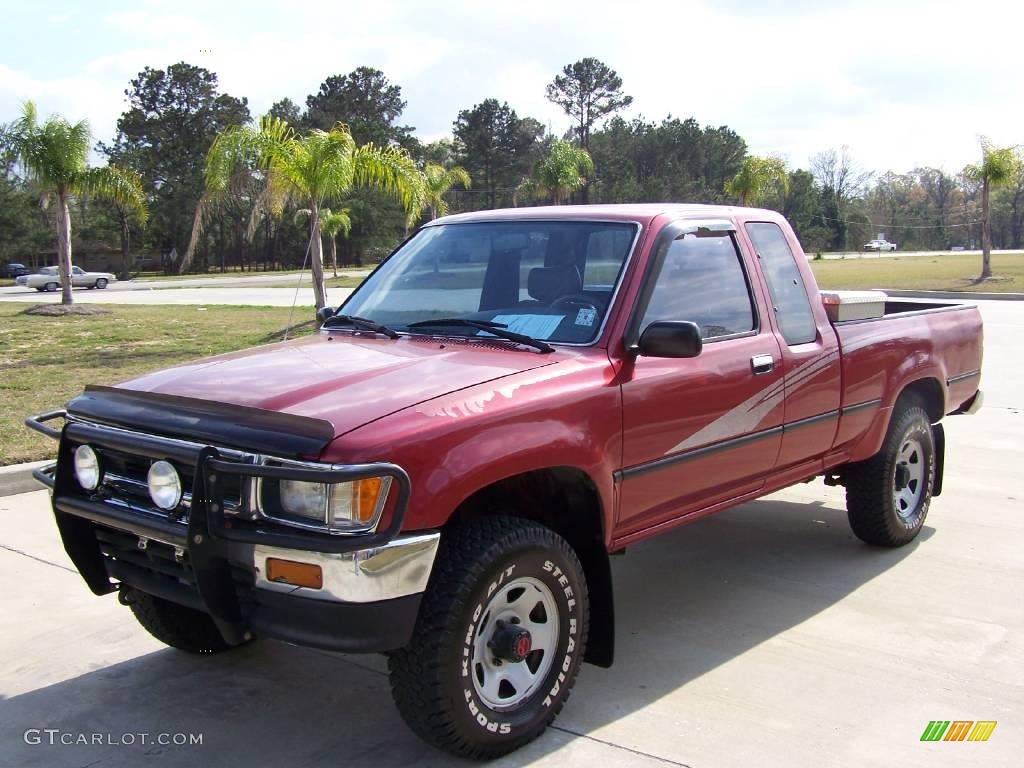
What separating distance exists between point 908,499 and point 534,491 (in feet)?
10.0

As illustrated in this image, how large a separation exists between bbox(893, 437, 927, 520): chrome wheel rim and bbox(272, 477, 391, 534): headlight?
146 inches

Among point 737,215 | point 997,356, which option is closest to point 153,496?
point 737,215

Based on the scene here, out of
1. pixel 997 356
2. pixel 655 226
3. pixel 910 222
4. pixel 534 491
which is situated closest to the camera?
pixel 534 491

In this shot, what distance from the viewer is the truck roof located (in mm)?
4434

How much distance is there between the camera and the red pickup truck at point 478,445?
3.05 meters

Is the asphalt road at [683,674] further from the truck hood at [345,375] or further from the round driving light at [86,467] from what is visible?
the truck hood at [345,375]

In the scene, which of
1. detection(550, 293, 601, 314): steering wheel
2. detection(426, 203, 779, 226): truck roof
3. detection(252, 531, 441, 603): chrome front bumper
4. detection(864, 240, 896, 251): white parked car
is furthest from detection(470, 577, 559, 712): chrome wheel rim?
detection(864, 240, 896, 251): white parked car

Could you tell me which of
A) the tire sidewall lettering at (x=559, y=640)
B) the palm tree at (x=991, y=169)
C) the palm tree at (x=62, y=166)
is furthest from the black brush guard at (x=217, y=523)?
the palm tree at (x=991, y=169)

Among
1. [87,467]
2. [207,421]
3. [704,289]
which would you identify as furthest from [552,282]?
[87,467]

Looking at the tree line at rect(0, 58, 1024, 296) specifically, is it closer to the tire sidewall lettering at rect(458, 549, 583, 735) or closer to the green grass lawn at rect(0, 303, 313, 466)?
the green grass lawn at rect(0, 303, 313, 466)

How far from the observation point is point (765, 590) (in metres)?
Answer: 5.15

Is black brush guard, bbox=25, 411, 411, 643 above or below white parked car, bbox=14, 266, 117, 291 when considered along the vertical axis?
below

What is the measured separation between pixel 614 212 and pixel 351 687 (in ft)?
7.58

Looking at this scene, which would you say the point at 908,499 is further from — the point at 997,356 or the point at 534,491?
the point at 997,356
